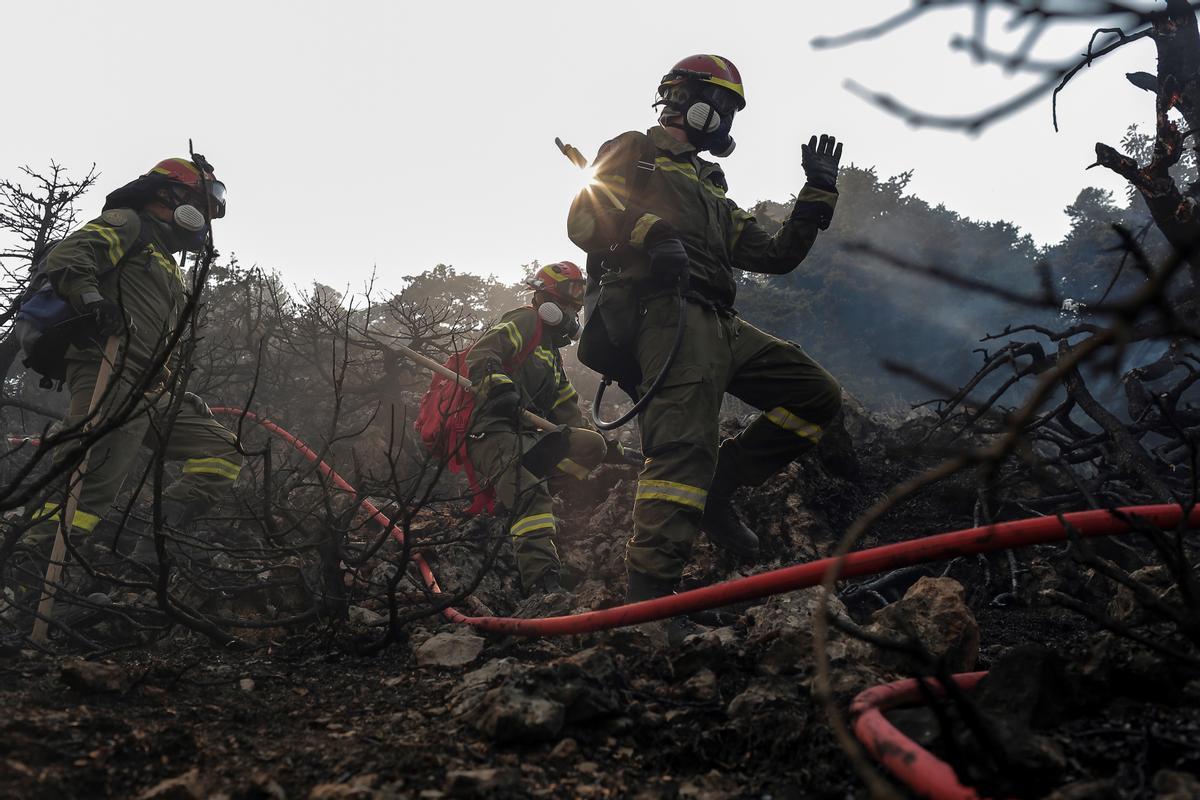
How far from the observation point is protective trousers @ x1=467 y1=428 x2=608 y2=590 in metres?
4.19

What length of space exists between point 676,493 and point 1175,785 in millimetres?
1865

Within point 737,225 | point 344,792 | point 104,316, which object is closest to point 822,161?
point 737,225

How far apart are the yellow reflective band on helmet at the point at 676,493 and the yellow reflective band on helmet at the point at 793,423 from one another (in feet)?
2.23

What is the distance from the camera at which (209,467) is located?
4289 mm

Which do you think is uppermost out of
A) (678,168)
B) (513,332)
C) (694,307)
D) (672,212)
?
(678,168)

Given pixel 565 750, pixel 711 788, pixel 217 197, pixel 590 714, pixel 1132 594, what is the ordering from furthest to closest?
pixel 217 197 < pixel 1132 594 < pixel 590 714 < pixel 565 750 < pixel 711 788

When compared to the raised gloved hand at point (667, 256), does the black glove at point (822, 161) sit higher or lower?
higher

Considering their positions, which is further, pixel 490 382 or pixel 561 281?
pixel 561 281

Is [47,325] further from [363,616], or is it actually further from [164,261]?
[363,616]

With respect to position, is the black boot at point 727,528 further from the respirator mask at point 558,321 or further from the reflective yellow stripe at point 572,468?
the respirator mask at point 558,321

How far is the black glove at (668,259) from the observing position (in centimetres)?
310

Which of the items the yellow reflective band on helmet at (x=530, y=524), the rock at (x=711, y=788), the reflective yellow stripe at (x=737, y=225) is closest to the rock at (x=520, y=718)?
the rock at (x=711, y=788)

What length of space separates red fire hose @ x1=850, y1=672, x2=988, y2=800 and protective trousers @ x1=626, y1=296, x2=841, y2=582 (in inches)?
51.3

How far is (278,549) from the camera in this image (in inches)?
104
